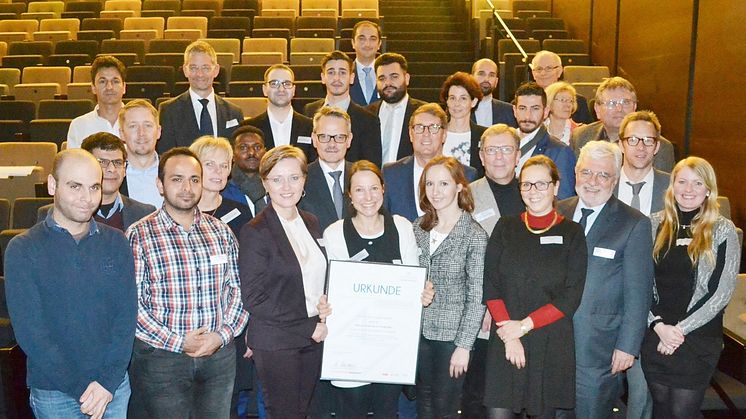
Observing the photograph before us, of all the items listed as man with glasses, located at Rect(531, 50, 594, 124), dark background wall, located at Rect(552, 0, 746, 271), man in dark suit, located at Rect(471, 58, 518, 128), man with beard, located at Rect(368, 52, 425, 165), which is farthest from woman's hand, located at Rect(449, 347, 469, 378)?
dark background wall, located at Rect(552, 0, 746, 271)

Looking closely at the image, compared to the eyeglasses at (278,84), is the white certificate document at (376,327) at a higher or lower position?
lower

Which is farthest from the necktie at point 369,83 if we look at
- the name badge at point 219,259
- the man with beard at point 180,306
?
the name badge at point 219,259

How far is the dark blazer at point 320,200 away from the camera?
3840 mm

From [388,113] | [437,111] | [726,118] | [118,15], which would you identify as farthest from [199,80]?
[118,15]

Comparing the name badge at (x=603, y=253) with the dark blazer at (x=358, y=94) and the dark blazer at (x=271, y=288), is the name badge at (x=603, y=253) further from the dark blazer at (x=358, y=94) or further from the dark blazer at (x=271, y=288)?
the dark blazer at (x=358, y=94)

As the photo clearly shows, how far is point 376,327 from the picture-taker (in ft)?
10.8

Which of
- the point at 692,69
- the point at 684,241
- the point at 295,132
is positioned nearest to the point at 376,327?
the point at 684,241

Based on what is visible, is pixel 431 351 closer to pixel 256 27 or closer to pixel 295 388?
pixel 295 388

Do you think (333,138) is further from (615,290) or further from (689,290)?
(689,290)

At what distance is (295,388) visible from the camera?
3.19 metres

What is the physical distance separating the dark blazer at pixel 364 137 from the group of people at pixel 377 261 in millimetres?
827

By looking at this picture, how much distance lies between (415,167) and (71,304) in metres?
1.93

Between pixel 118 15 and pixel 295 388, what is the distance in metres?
9.77

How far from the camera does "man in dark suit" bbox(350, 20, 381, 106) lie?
5.91 m
